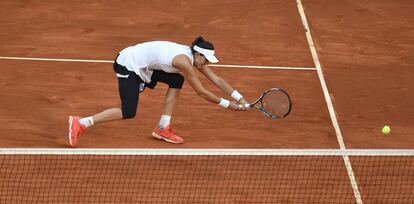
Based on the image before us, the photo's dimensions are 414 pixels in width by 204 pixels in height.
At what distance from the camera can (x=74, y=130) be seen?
405 inches

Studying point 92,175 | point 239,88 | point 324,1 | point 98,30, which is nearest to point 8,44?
point 98,30

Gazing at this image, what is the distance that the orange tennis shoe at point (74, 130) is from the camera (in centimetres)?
1029

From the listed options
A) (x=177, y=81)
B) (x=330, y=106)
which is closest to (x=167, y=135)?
(x=177, y=81)

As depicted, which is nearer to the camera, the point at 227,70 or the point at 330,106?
the point at 330,106

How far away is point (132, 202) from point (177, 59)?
→ 5.62 ft

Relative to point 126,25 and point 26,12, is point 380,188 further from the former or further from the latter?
point 26,12

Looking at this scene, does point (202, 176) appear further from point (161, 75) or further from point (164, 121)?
point (161, 75)

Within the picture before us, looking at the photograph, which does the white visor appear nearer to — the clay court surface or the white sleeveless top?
the white sleeveless top

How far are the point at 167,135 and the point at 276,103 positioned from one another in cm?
137

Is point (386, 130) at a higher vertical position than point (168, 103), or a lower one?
lower

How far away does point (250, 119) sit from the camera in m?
11.5

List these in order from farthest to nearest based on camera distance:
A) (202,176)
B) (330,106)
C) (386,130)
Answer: (330,106), (386,130), (202,176)

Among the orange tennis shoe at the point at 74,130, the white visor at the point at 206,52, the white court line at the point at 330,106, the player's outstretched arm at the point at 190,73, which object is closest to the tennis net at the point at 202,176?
the white court line at the point at 330,106

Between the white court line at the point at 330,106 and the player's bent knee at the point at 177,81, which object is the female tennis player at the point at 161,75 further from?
the white court line at the point at 330,106
